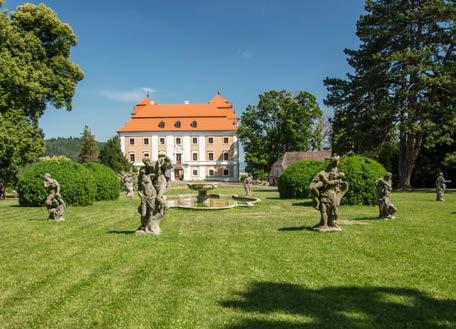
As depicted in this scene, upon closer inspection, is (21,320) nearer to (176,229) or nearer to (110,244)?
(110,244)

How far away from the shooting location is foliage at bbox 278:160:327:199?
24875 mm

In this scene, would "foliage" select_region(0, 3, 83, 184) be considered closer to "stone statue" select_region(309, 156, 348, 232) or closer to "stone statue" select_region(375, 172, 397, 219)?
"stone statue" select_region(309, 156, 348, 232)

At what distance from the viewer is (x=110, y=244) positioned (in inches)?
415

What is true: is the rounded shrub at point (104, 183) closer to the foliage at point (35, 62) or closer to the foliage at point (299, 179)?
the foliage at point (35, 62)

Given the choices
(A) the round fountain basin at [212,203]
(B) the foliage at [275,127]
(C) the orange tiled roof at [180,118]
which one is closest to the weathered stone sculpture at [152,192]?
(A) the round fountain basin at [212,203]

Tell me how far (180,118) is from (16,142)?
160 ft

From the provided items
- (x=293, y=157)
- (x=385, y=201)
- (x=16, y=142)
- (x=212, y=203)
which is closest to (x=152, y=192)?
(x=385, y=201)

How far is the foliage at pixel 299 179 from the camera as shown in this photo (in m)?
24.9

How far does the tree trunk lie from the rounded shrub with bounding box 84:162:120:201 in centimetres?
2323

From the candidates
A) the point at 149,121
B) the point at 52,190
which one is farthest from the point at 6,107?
the point at 149,121

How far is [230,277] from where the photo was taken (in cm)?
751

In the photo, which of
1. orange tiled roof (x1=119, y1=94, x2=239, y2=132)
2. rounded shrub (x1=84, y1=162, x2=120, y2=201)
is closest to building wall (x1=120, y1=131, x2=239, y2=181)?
orange tiled roof (x1=119, y1=94, x2=239, y2=132)

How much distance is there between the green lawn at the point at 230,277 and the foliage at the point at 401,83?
22137 mm

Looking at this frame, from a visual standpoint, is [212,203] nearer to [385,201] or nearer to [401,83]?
[385,201]
